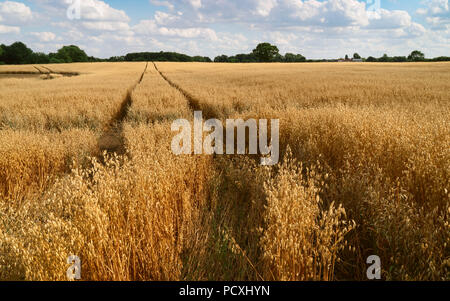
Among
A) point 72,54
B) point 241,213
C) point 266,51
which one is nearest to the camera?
point 241,213

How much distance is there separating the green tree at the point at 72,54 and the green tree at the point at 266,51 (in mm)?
59627

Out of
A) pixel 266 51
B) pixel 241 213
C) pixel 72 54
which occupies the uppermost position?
pixel 266 51

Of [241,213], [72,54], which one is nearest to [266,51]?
[72,54]

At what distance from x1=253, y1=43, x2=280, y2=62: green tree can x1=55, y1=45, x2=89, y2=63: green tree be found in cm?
5963

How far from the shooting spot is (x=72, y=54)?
312 ft

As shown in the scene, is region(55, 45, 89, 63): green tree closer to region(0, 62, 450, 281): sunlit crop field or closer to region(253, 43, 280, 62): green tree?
region(253, 43, 280, 62): green tree

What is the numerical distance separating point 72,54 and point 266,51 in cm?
6565

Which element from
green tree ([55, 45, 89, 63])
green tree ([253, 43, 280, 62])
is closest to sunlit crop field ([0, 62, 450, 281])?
green tree ([253, 43, 280, 62])

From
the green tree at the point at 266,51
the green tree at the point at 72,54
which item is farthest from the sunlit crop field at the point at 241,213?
the green tree at the point at 72,54

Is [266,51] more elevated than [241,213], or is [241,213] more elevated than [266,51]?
[266,51]

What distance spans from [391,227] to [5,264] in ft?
10.2

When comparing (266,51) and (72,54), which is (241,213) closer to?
(266,51)

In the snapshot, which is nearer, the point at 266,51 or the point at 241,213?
the point at 241,213

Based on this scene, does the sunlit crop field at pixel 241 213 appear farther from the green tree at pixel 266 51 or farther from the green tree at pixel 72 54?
the green tree at pixel 72 54
